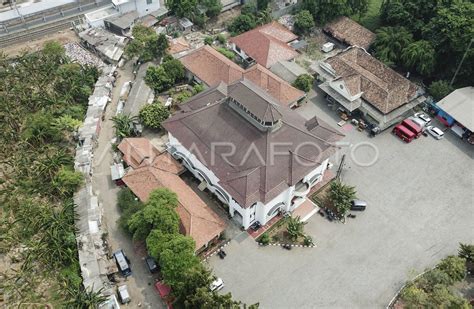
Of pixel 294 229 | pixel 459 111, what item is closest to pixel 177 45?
pixel 294 229

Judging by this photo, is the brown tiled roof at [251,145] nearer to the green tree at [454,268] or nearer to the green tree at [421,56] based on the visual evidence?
the green tree at [454,268]

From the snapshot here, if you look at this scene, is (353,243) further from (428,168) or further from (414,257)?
(428,168)

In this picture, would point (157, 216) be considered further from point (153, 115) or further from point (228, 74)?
point (228, 74)

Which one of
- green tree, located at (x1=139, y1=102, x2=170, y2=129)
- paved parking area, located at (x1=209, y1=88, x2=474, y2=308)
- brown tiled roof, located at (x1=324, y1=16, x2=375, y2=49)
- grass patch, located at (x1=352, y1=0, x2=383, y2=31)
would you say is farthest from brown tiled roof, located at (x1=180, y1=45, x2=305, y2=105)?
grass patch, located at (x1=352, y1=0, x2=383, y2=31)

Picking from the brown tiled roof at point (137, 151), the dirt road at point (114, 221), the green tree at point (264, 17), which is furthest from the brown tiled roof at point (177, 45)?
the brown tiled roof at point (137, 151)

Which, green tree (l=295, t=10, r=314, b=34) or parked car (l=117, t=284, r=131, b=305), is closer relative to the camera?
parked car (l=117, t=284, r=131, b=305)

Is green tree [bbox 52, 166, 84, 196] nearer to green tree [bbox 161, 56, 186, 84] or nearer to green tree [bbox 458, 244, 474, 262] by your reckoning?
green tree [bbox 161, 56, 186, 84]

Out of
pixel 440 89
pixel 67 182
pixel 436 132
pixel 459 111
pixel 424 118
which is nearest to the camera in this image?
pixel 67 182
